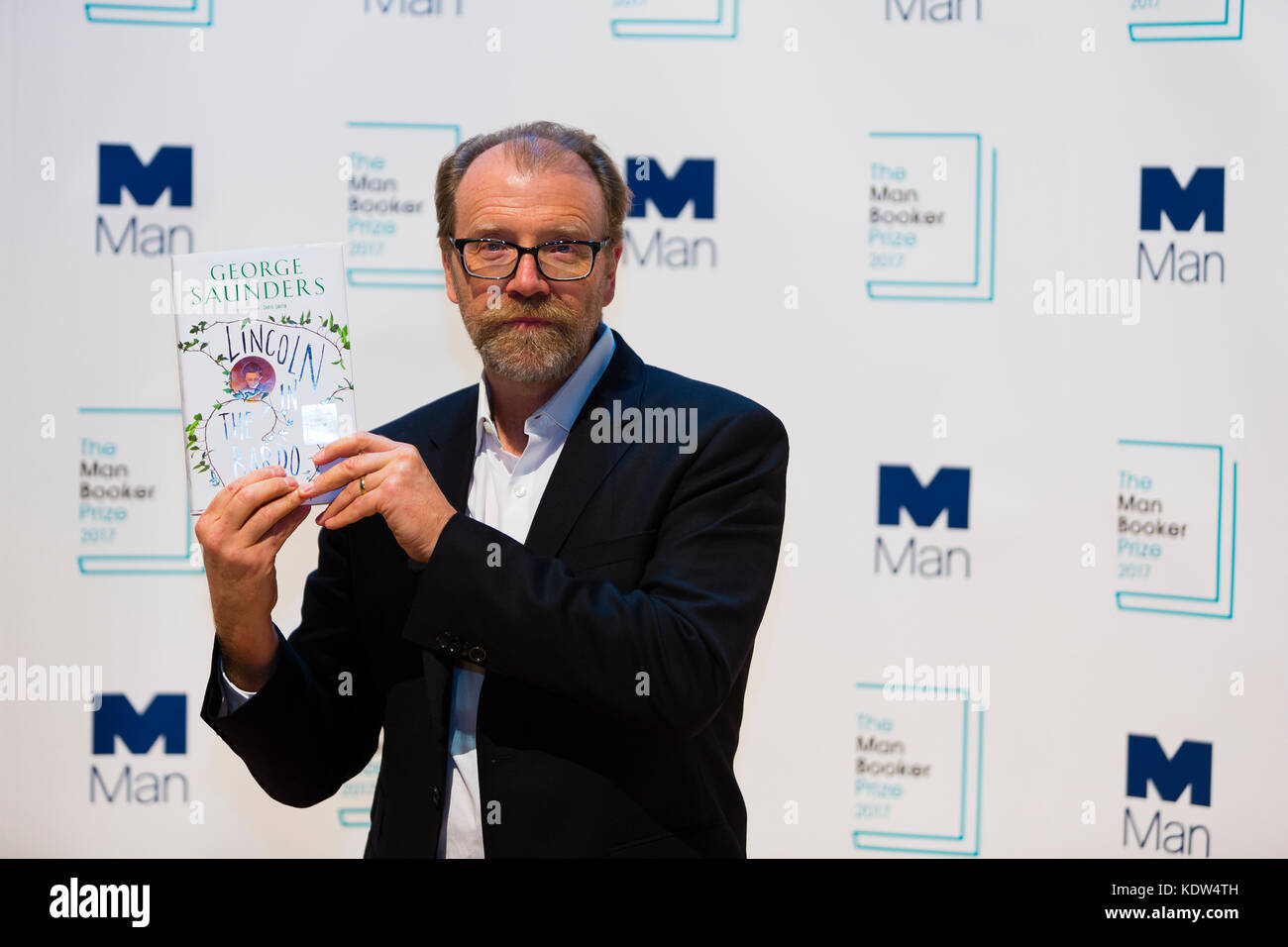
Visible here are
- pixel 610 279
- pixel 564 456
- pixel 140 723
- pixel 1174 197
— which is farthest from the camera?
pixel 140 723

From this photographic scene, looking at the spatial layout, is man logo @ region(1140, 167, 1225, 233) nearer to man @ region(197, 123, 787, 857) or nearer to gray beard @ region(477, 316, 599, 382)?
man @ region(197, 123, 787, 857)

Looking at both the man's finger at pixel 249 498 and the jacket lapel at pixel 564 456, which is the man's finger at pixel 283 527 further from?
the jacket lapel at pixel 564 456

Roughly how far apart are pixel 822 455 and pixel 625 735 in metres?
1.25

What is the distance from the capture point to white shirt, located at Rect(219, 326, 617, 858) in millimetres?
1837

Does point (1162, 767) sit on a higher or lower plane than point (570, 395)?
lower

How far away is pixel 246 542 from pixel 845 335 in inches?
66.3

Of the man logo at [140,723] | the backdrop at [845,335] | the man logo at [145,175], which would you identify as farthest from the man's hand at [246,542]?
the man logo at [145,175]

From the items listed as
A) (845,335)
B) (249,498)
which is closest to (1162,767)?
(845,335)

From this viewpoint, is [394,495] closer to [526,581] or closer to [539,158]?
[526,581]

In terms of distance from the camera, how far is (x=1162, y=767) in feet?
9.30

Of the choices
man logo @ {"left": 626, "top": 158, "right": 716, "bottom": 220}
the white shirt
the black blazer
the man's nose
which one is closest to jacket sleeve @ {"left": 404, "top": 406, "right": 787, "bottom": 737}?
the black blazer
